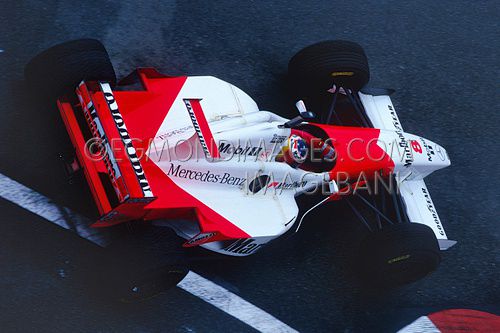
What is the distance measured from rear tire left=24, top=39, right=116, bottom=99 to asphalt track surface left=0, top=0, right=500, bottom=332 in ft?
0.97

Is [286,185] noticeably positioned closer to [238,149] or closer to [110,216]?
[238,149]

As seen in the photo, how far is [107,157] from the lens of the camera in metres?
4.55

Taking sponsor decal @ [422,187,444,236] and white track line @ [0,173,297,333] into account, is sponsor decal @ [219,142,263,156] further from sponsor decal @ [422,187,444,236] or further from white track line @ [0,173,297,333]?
sponsor decal @ [422,187,444,236]

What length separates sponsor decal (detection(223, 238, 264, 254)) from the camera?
5098 millimetres

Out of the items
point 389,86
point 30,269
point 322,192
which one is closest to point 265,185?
point 322,192

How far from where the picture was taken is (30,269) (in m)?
5.02

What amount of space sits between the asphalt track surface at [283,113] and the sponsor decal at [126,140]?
2.21 ft

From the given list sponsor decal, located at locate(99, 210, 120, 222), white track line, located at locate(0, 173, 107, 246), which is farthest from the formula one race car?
white track line, located at locate(0, 173, 107, 246)

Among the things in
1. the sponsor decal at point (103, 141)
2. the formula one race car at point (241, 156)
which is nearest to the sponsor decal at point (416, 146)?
the formula one race car at point (241, 156)

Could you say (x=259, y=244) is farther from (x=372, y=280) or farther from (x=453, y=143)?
(x=453, y=143)

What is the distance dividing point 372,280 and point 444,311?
0.88 m

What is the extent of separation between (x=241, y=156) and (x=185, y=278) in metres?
1.13

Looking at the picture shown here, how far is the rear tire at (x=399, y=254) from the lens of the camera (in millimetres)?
5402

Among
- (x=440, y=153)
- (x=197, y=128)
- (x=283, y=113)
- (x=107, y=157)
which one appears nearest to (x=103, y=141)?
(x=107, y=157)
